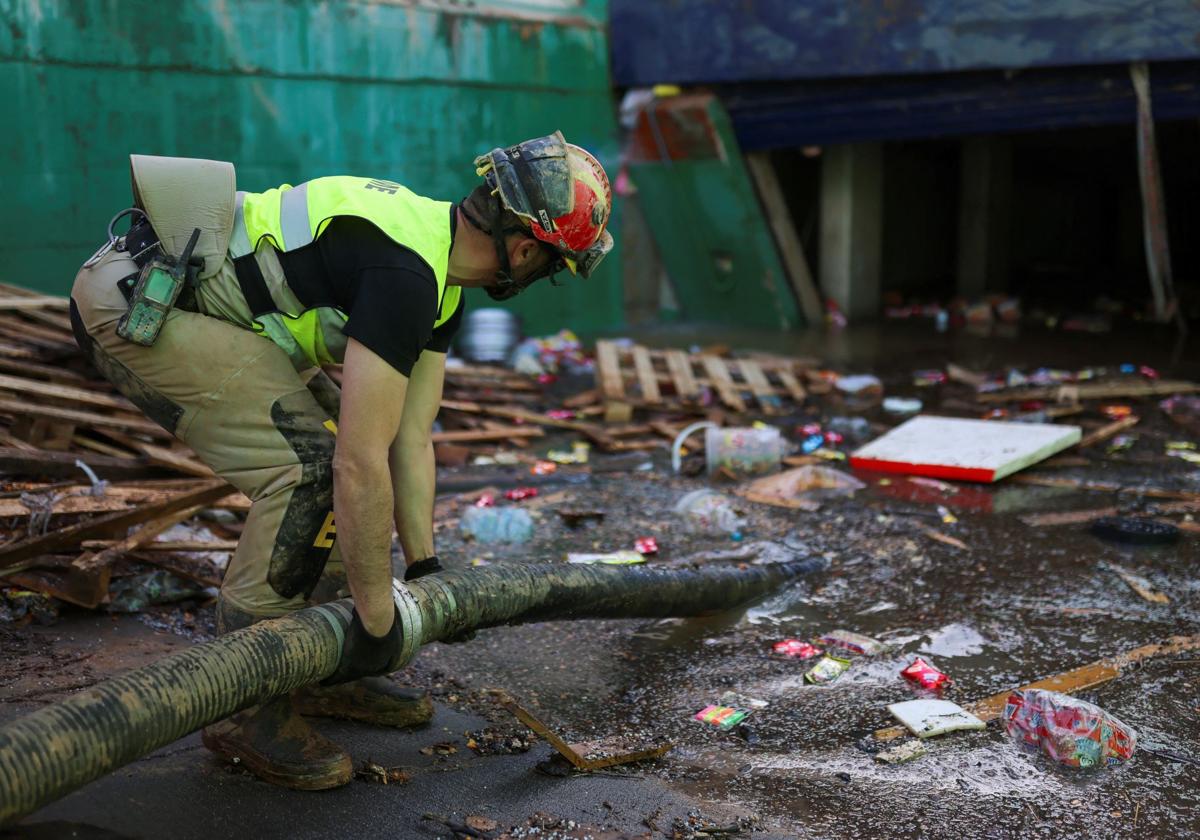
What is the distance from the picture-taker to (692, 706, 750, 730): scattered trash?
343cm

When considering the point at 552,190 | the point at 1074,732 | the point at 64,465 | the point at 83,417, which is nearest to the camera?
the point at 552,190

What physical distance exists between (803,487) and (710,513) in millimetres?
722

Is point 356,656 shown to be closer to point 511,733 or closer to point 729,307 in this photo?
point 511,733

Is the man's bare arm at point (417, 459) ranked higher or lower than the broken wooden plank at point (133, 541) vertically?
higher

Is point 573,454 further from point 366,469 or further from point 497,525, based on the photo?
point 366,469

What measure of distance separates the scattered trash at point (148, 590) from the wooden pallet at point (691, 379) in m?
4.07

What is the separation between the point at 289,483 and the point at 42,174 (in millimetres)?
6402

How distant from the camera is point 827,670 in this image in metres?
3.76

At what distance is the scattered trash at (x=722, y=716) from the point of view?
3426mm

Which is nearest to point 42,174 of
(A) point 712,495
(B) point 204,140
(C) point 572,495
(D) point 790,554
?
(B) point 204,140

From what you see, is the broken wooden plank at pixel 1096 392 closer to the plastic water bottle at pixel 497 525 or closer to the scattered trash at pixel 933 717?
the plastic water bottle at pixel 497 525

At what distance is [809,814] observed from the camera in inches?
113

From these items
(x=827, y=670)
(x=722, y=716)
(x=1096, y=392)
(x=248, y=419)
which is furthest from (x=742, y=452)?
(x=248, y=419)

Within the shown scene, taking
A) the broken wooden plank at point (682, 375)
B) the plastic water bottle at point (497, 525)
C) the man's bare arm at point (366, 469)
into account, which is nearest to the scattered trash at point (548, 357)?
the broken wooden plank at point (682, 375)
